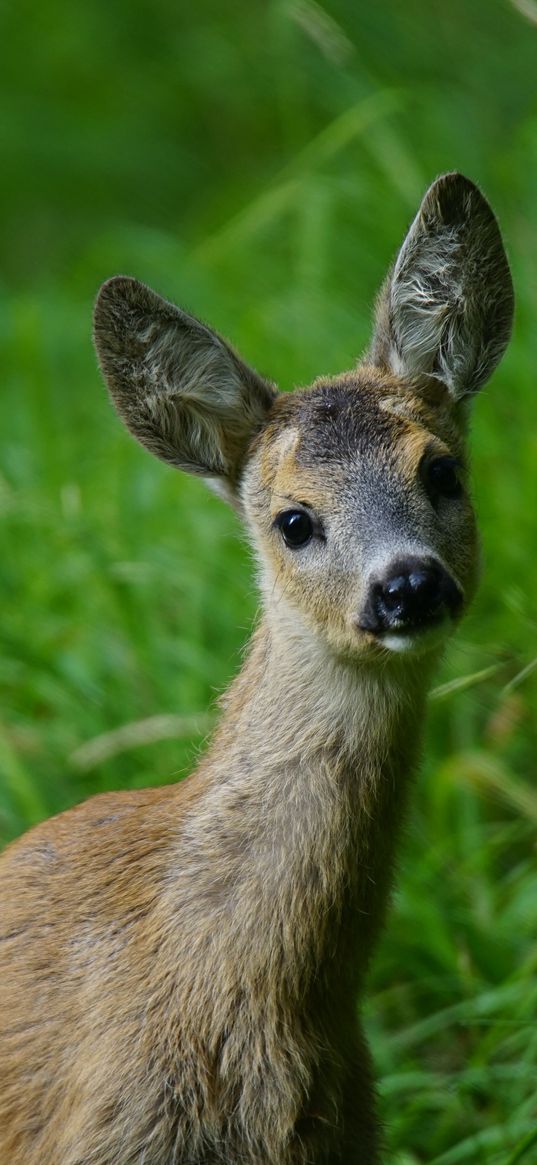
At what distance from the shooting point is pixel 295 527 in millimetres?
4363

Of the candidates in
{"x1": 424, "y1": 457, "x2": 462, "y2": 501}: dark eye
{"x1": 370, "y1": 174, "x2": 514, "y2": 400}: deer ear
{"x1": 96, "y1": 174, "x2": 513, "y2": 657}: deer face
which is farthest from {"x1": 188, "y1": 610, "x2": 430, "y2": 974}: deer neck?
{"x1": 370, "y1": 174, "x2": 514, "y2": 400}: deer ear

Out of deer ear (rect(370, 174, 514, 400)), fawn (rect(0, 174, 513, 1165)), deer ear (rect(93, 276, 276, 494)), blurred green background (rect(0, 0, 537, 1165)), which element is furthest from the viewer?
blurred green background (rect(0, 0, 537, 1165))

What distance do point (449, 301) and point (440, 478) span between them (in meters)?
0.76

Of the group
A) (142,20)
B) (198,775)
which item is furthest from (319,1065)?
(142,20)

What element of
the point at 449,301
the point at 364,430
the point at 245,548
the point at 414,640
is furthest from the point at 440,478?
the point at 245,548

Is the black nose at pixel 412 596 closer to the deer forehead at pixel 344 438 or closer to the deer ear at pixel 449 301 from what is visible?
the deer forehead at pixel 344 438

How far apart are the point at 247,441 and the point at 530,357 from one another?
230 cm

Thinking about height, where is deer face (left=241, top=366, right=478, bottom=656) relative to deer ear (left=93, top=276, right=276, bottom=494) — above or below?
below

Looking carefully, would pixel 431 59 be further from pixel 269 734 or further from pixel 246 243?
pixel 269 734

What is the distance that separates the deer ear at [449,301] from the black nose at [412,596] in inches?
38.9

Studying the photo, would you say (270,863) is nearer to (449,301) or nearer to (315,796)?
(315,796)

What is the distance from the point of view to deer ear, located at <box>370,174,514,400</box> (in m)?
4.71

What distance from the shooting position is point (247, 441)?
4.73 metres

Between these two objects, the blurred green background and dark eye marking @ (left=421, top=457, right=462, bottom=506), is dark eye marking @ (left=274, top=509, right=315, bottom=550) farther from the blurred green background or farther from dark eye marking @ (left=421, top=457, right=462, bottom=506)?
the blurred green background
